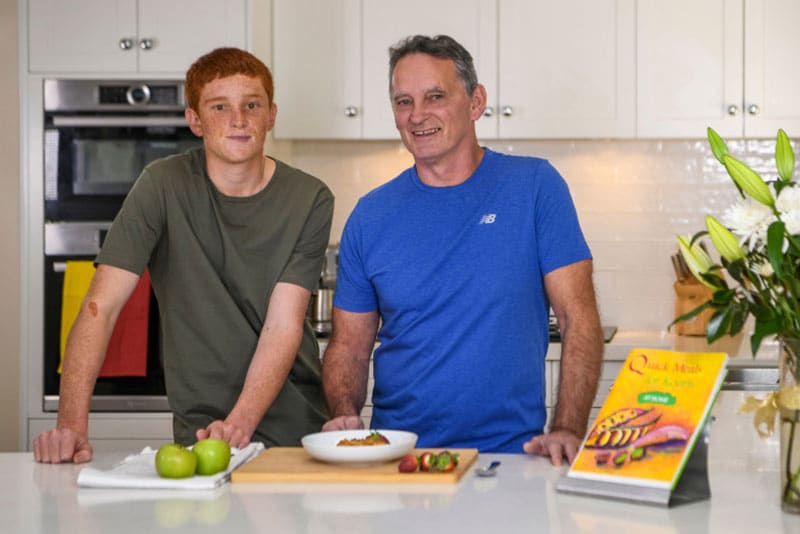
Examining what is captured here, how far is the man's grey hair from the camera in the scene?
101 inches

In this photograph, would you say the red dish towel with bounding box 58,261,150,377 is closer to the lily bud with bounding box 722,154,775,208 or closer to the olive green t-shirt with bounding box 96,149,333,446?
the olive green t-shirt with bounding box 96,149,333,446

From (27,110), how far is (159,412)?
45.8 inches

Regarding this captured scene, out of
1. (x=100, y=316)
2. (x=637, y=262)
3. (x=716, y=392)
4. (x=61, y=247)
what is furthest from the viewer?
(x=637, y=262)

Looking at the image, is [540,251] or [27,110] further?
[27,110]

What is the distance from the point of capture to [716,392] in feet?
5.59

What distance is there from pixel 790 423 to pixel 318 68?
9.93ft

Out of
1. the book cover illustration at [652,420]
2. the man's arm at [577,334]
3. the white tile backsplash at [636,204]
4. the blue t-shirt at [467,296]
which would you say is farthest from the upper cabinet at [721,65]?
the book cover illustration at [652,420]

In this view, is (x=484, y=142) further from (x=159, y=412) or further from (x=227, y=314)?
(x=227, y=314)

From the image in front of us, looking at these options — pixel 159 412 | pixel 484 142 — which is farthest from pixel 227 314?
pixel 484 142

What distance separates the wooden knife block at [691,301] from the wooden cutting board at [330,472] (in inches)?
98.6

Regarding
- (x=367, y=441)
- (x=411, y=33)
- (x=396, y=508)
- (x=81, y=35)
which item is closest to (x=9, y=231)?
(x=81, y=35)

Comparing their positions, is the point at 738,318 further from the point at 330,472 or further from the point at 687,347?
the point at 687,347

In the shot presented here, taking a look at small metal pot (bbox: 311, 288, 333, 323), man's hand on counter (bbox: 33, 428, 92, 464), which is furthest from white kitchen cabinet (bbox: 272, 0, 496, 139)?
man's hand on counter (bbox: 33, 428, 92, 464)

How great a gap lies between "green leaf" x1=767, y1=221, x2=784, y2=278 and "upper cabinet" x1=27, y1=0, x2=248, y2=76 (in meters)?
2.74
